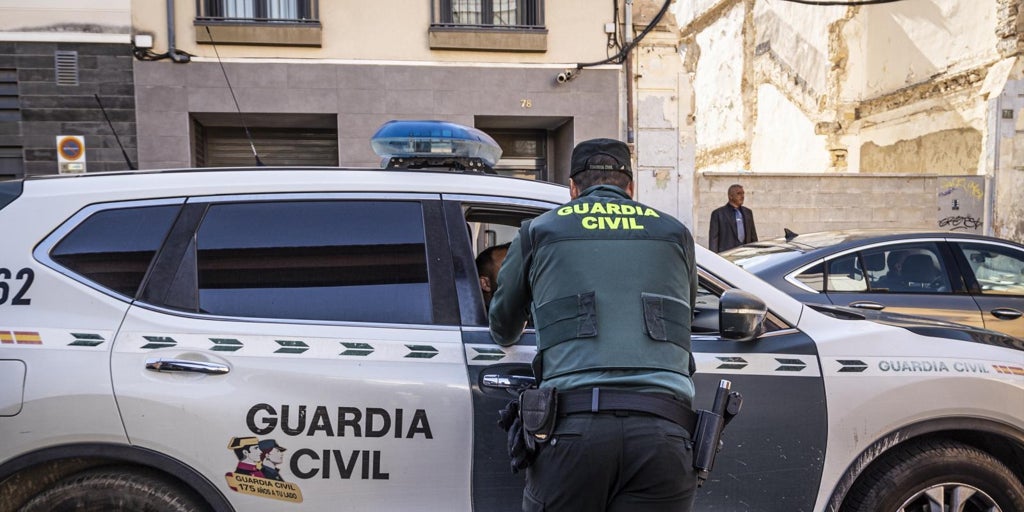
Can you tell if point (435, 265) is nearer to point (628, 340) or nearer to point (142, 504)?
point (628, 340)

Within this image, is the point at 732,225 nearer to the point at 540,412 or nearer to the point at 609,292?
the point at 609,292

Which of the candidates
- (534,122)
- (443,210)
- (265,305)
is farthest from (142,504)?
(534,122)

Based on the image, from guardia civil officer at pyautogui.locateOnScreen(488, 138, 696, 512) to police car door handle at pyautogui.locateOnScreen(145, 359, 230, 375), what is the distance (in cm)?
111

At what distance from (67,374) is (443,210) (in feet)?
4.55

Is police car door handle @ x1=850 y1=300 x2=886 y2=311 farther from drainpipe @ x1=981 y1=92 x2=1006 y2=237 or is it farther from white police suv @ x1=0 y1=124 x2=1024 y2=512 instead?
drainpipe @ x1=981 y1=92 x2=1006 y2=237

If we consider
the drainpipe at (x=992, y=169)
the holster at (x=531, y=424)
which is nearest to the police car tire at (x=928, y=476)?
the holster at (x=531, y=424)

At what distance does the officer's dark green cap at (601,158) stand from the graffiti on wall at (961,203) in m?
12.6

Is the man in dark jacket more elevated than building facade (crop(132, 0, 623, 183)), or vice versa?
building facade (crop(132, 0, 623, 183))

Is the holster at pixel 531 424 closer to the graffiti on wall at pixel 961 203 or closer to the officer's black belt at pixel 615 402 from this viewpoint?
the officer's black belt at pixel 615 402

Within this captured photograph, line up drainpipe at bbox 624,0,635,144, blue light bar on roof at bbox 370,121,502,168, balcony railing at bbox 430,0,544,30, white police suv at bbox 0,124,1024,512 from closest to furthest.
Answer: white police suv at bbox 0,124,1024,512, blue light bar on roof at bbox 370,121,502,168, balcony railing at bbox 430,0,544,30, drainpipe at bbox 624,0,635,144

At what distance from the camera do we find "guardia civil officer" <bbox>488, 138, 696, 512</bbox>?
204 centimetres

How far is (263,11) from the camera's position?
1050 cm

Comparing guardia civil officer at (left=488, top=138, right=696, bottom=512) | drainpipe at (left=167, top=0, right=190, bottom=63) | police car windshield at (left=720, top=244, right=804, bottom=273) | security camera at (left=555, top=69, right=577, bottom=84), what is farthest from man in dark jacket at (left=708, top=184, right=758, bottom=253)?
guardia civil officer at (left=488, top=138, right=696, bottom=512)

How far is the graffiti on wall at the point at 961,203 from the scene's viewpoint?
1288 centimetres
